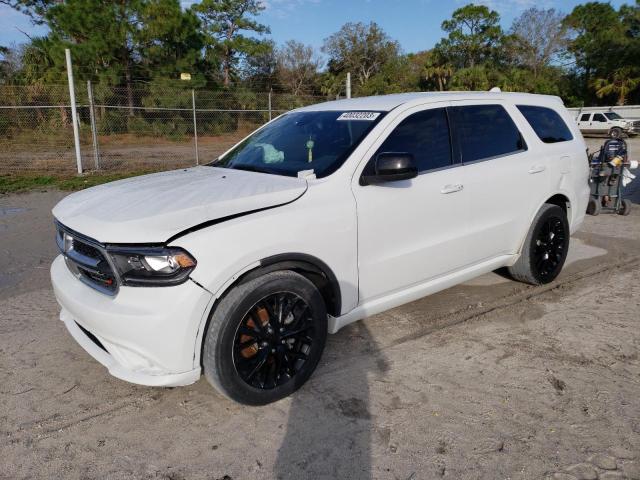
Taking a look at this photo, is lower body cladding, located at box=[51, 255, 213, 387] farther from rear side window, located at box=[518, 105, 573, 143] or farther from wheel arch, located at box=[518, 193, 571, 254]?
rear side window, located at box=[518, 105, 573, 143]

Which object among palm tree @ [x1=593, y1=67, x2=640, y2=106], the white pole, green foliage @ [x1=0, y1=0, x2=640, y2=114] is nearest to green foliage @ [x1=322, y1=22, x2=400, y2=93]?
green foliage @ [x1=0, y1=0, x2=640, y2=114]

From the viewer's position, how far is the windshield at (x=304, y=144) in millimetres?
3504

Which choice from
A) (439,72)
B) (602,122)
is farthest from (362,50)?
(602,122)

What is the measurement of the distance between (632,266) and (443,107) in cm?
327

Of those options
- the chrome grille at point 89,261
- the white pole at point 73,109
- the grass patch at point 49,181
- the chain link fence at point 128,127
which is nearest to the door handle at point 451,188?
the chrome grille at point 89,261

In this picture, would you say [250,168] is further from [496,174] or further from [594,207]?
[594,207]

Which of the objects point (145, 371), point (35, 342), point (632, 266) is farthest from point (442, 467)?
point (632, 266)

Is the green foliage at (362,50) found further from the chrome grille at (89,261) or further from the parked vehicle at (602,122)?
the chrome grille at (89,261)

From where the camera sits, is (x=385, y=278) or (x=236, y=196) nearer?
(x=236, y=196)

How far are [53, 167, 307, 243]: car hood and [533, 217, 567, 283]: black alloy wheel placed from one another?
2.67m

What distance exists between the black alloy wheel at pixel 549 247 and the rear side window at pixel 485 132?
82 cm

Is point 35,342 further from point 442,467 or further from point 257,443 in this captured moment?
point 442,467

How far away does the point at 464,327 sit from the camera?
162 inches

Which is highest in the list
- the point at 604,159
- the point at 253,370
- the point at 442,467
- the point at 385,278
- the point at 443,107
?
the point at 443,107
